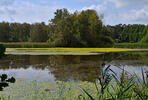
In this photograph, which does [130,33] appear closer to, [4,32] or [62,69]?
[4,32]

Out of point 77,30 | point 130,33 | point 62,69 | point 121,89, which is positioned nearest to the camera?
point 121,89

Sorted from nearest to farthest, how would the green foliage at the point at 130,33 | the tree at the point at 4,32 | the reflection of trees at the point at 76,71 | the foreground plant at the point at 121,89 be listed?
the foreground plant at the point at 121,89 → the reflection of trees at the point at 76,71 → the tree at the point at 4,32 → the green foliage at the point at 130,33

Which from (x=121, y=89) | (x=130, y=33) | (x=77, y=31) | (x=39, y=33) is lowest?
(x=121, y=89)

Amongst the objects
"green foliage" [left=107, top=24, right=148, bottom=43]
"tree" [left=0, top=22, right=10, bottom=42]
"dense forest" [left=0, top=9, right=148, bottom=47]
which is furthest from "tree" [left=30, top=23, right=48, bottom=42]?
"green foliage" [left=107, top=24, right=148, bottom=43]

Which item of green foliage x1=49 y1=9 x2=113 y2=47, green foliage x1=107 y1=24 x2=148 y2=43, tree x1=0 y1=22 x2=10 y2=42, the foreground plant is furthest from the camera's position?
green foliage x1=107 y1=24 x2=148 y2=43

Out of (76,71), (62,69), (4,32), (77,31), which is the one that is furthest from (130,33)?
(76,71)

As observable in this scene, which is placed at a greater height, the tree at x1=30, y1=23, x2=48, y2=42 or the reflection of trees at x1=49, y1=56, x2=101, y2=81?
the tree at x1=30, y1=23, x2=48, y2=42

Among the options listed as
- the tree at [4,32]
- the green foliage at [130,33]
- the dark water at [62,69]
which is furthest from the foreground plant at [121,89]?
the green foliage at [130,33]

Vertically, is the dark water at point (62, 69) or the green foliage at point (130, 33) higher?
the green foliage at point (130, 33)

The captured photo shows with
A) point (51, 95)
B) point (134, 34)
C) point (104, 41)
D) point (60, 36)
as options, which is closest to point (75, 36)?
point (60, 36)

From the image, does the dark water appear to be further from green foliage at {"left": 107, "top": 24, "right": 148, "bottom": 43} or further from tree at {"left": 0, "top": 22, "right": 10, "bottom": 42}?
green foliage at {"left": 107, "top": 24, "right": 148, "bottom": 43}

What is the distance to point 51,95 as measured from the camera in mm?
3430

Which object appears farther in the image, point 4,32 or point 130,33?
point 130,33

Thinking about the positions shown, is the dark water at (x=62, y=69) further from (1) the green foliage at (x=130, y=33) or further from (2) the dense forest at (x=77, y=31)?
(1) the green foliage at (x=130, y=33)
